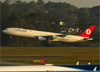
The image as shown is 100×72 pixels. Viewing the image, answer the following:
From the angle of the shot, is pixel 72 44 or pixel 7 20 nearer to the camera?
pixel 72 44

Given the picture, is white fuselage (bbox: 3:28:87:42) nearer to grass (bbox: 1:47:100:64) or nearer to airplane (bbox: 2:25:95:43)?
airplane (bbox: 2:25:95:43)

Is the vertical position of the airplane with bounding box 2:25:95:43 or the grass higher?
the airplane with bounding box 2:25:95:43

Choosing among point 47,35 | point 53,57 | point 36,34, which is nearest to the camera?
point 53,57

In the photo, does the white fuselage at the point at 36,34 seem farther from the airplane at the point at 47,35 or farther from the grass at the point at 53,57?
the grass at the point at 53,57

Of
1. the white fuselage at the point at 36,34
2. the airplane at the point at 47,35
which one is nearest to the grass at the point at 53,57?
the white fuselage at the point at 36,34

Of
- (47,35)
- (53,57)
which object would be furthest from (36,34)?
(53,57)

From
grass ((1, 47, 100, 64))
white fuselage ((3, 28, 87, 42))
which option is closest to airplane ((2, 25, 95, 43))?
white fuselage ((3, 28, 87, 42))

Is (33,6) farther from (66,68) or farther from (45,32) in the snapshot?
(66,68)

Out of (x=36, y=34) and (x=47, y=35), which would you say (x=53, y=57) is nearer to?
(x=36, y=34)

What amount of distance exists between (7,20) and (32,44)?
13393 millimetres

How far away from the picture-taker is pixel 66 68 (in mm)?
7461

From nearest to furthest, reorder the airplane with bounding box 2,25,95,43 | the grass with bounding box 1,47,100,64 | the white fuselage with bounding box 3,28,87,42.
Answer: the grass with bounding box 1,47,100,64 → the white fuselage with bounding box 3,28,87,42 → the airplane with bounding box 2,25,95,43

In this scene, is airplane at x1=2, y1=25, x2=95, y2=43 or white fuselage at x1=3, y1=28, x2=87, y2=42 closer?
white fuselage at x1=3, y1=28, x2=87, y2=42

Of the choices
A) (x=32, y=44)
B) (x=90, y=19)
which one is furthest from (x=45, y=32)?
(x=90, y=19)
